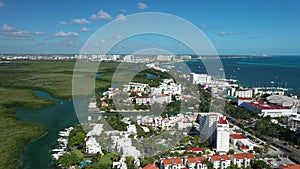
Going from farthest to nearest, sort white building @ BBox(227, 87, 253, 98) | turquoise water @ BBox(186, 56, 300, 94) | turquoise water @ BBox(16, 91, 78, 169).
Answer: turquoise water @ BBox(186, 56, 300, 94) → white building @ BBox(227, 87, 253, 98) → turquoise water @ BBox(16, 91, 78, 169)

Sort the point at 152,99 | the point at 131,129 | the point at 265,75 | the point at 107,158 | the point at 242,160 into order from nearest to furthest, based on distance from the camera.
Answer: the point at 242,160
the point at 107,158
the point at 131,129
the point at 152,99
the point at 265,75

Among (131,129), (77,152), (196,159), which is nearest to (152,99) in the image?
(131,129)

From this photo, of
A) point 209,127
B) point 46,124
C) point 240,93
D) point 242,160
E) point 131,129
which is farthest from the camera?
point 240,93

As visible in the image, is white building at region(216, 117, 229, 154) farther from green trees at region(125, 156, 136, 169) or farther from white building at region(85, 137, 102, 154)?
white building at region(85, 137, 102, 154)

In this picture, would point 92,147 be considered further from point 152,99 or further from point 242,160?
point 152,99

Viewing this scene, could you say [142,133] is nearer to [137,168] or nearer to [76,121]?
[137,168]

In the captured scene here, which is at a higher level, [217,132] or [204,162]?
[217,132]

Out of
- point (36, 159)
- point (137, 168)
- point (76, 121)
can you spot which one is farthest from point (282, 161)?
point (76, 121)

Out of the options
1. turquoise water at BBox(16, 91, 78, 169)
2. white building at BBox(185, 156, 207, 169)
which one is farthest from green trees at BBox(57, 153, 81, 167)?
white building at BBox(185, 156, 207, 169)
